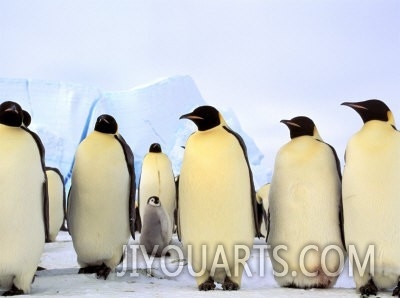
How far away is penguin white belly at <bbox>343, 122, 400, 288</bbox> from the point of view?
4027 millimetres

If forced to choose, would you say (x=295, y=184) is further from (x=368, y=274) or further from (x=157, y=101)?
(x=157, y=101)

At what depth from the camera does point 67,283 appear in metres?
4.53

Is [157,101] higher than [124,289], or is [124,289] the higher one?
[157,101]

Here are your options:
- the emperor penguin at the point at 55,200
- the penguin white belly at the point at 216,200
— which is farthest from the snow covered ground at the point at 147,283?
the emperor penguin at the point at 55,200

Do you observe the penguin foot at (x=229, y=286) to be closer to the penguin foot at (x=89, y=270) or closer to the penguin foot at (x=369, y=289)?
the penguin foot at (x=369, y=289)

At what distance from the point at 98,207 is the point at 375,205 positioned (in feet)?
7.74

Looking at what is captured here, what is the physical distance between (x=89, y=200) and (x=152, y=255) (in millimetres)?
2419

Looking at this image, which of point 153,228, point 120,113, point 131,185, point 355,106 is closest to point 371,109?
point 355,106

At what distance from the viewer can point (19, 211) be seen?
3.89 metres

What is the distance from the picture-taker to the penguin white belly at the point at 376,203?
4.03 metres

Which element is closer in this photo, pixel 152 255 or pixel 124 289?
pixel 124 289

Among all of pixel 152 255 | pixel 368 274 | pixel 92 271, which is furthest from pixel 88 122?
pixel 368 274

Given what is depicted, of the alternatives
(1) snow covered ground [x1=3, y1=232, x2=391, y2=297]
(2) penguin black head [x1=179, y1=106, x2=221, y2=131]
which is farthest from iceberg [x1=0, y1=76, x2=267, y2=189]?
(2) penguin black head [x1=179, y1=106, x2=221, y2=131]

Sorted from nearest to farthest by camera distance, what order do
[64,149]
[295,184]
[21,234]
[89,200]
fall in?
[21,234], [295,184], [89,200], [64,149]
